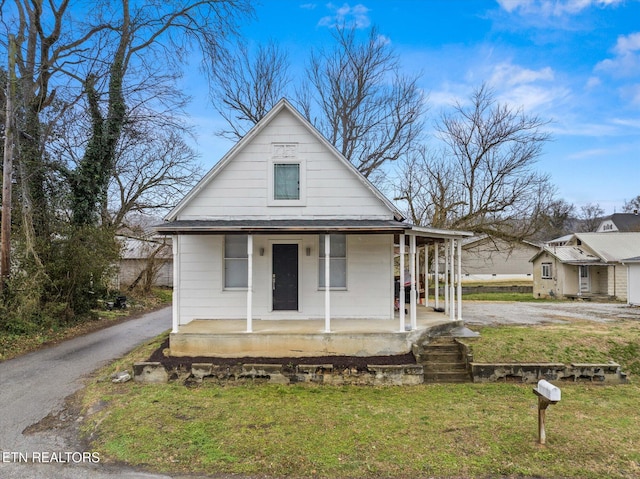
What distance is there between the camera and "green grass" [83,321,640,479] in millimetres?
4500

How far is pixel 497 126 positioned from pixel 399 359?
1600 centimetres

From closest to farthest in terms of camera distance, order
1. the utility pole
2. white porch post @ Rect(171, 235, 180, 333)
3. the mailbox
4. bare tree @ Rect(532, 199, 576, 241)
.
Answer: the mailbox < white porch post @ Rect(171, 235, 180, 333) < the utility pole < bare tree @ Rect(532, 199, 576, 241)

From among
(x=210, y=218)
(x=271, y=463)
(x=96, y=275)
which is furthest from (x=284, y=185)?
(x=96, y=275)

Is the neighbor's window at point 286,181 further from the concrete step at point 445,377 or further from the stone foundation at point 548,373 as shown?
the stone foundation at point 548,373

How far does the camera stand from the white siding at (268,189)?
10.2 meters

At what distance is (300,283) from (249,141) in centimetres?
413

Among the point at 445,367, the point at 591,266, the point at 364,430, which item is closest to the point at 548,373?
the point at 445,367

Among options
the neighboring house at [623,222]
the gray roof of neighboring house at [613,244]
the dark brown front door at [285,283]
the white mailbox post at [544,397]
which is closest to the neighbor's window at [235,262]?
the dark brown front door at [285,283]

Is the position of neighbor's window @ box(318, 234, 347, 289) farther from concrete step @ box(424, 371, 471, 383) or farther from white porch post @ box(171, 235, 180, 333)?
white porch post @ box(171, 235, 180, 333)

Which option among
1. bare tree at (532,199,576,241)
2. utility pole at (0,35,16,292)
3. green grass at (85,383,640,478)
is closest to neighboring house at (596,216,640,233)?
bare tree at (532,199,576,241)

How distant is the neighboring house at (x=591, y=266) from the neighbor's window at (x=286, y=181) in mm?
22703

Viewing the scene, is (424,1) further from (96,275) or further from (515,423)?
(96,275)

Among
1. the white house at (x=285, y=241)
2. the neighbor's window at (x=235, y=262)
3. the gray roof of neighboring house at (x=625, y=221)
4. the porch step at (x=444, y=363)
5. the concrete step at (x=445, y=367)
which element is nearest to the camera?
the porch step at (x=444, y=363)

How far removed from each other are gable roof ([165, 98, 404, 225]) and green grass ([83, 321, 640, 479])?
15.2ft
